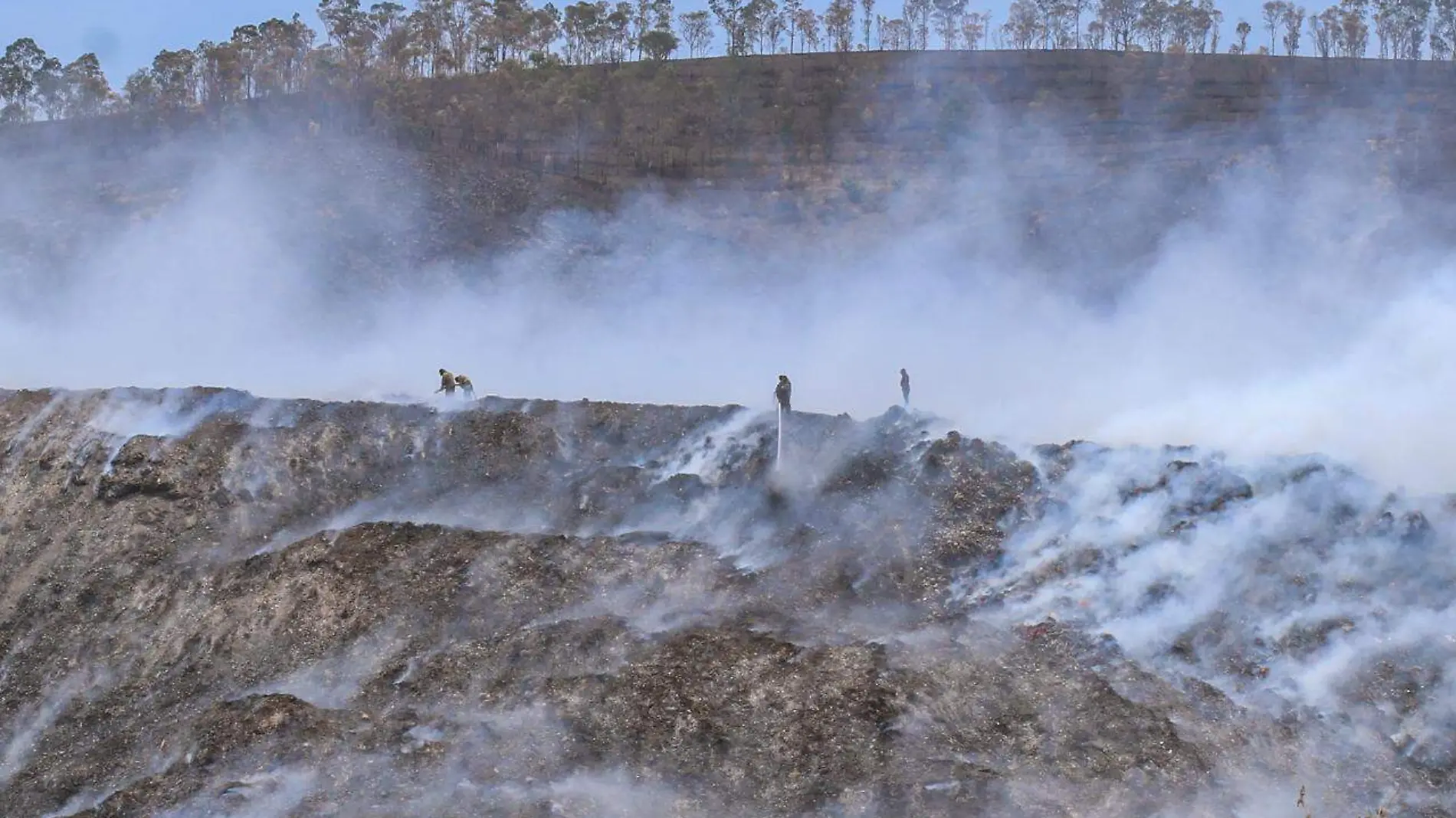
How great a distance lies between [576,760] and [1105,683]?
7414 millimetres

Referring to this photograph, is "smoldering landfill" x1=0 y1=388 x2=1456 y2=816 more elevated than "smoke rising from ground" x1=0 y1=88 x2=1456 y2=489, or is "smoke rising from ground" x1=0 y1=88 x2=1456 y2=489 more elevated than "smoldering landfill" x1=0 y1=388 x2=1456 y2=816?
"smoke rising from ground" x1=0 y1=88 x2=1456 y2=489

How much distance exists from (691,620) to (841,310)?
83.4ft

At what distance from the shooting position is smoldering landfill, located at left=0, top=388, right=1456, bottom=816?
16.0m

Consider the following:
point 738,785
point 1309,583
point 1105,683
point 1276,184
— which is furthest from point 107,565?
point 1276,184

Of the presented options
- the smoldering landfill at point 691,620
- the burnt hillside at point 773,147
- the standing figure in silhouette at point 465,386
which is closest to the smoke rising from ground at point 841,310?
the burnt hillside at point 773,147

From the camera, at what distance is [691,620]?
19.6 metres

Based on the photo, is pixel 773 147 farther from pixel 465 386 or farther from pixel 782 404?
pixel 782 404

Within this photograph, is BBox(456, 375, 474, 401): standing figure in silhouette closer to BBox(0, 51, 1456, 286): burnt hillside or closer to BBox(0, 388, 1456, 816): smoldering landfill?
BBox(0, 388, 1456, 816): smoldering landfill

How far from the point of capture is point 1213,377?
91.4ft

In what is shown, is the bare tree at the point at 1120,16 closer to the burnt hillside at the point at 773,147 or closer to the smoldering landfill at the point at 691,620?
the burnt hillside at the point at 773,147

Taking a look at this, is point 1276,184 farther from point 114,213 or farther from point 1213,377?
point 114,213

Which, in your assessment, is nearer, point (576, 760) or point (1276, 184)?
point (576, 760)

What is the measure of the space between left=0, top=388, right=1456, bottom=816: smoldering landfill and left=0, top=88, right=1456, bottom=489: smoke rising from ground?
139 inches

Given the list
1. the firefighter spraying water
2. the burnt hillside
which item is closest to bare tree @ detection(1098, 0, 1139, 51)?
the burnt hillside
